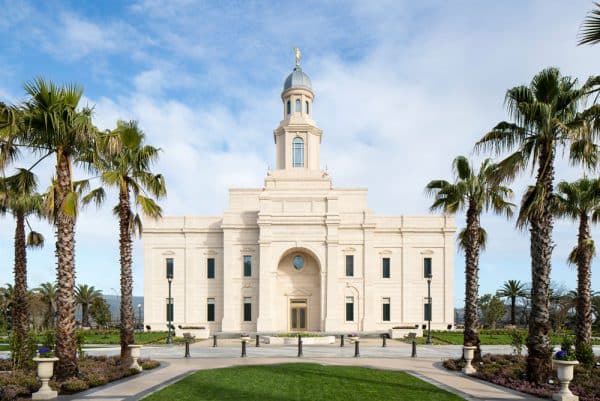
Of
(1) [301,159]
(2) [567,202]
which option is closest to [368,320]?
(1) [301,159]

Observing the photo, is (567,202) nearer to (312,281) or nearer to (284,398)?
(284,398)

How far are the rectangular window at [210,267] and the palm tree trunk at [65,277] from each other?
101 feet

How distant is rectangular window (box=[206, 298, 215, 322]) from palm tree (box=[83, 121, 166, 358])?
25.7m

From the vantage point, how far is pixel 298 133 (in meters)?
47.3

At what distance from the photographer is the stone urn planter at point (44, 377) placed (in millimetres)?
13414

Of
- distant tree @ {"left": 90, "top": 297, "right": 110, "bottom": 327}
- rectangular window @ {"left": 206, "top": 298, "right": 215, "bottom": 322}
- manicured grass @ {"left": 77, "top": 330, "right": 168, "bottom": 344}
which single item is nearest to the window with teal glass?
rectangular window @ {"left": 206, "top": 298, "right": 215, "bottom": 322}

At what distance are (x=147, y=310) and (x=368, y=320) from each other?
65.9 feet

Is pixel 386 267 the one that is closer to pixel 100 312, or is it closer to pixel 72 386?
pixel 100 312

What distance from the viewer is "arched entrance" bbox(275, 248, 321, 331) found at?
45263 mm

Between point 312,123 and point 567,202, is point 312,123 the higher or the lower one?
the higher one

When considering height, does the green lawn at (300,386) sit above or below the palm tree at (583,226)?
below

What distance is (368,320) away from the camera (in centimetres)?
4309

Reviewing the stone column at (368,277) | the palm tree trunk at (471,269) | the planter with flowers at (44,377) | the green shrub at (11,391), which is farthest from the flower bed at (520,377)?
the stone column at (368,277)

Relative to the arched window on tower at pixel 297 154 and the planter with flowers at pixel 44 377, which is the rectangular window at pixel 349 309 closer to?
the arched window on tower at pixel 297 154
